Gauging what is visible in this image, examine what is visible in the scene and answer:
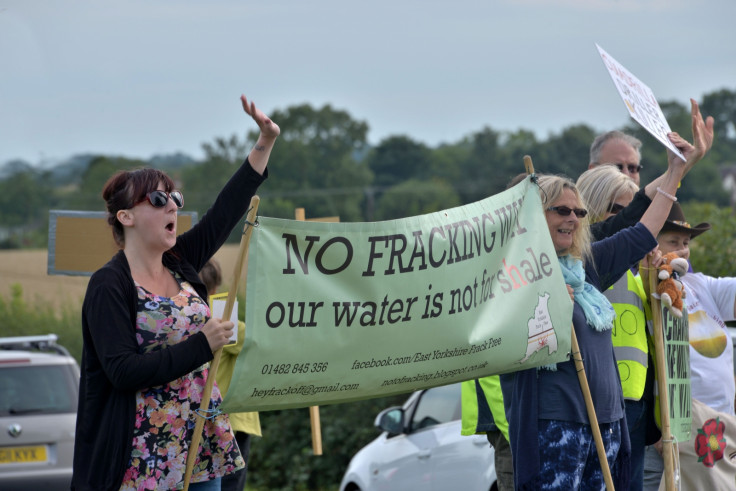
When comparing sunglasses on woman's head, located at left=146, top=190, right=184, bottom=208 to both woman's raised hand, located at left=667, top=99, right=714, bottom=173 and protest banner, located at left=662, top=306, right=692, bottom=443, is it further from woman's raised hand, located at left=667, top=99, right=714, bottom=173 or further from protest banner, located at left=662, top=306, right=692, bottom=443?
protest banner, located at left=662, top=306, right=692, bottom=443

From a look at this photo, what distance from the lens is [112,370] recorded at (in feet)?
11.3

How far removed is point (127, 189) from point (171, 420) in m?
0.88

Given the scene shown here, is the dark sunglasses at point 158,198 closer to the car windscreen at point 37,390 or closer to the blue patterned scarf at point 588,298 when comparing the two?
the blue patterned scarf at point 588,298

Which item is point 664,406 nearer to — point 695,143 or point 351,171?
point 695,143

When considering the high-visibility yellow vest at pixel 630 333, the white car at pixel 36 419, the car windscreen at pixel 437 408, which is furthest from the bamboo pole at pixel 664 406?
the white car at pixel 36 419

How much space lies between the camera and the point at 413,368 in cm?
392

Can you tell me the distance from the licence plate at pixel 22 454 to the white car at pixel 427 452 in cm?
268

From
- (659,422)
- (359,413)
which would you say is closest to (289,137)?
(359,413)

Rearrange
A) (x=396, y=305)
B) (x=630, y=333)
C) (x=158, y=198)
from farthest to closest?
1. (x=630, y=333)
2. (x=396, y=305)
3. (x=158, y=198)

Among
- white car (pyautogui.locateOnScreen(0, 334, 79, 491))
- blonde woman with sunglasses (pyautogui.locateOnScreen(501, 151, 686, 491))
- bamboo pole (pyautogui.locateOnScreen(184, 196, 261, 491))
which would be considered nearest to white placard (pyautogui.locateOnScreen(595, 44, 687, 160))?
blonde woman with sunglasses (pyautogui.locateOnScreen(501, 151, 686, 491))

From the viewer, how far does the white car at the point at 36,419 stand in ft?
27.5

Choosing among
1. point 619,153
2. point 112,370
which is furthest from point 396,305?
point 619,153

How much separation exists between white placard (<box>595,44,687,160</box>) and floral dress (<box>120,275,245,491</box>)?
205cm

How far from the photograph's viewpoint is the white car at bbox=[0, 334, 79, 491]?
27.5ft
